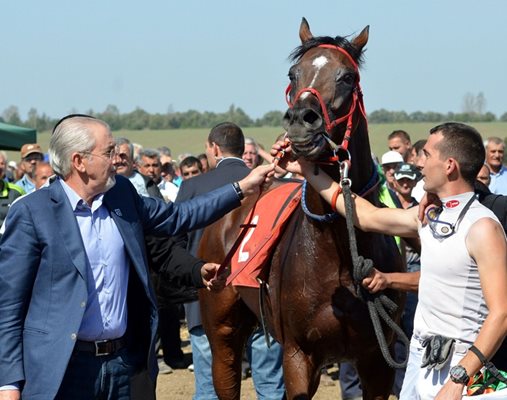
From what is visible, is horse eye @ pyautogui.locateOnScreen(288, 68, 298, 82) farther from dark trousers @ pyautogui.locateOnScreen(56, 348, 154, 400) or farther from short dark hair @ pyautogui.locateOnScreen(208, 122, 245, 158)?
short dark hair @ pyautogui.locateOnScreen(208, 122, 245, 158)

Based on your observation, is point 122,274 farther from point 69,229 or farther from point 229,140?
point 229,140

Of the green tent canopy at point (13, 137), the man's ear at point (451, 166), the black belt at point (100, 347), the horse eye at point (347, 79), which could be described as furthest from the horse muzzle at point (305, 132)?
the green tent canopy at point (13, 137)

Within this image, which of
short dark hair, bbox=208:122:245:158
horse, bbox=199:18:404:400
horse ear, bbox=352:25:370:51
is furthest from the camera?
short dark hair, bbox=208:122:245:158

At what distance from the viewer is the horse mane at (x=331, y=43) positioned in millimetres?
5395

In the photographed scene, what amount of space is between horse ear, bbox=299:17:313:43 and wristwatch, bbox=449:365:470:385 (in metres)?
2.45

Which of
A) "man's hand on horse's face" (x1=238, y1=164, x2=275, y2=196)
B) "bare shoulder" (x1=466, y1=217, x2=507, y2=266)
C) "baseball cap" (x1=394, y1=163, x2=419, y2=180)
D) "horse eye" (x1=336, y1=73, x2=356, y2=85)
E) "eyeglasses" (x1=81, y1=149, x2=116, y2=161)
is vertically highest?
"horse eye" (x1=336, y1=73, x2=356, y2=85)

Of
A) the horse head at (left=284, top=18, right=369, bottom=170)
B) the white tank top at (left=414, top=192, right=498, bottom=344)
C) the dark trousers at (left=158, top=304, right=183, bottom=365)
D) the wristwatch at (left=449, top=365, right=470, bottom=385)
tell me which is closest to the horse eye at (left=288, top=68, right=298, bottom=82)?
the horse head at (left=284, top=18, right=369, bottom=170)

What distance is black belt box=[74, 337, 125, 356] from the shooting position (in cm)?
434

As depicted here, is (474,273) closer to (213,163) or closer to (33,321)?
(33,321)

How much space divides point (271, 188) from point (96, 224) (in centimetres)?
286

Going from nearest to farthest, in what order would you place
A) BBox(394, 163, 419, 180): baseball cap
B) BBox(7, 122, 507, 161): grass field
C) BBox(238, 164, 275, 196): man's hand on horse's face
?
1. BBox(238, 164, 275, 196): man's hand on horse's face
2. BBox(394, 163, 419, 180): baseball cap
3. BBox(7, 122, 507, 161): grass field

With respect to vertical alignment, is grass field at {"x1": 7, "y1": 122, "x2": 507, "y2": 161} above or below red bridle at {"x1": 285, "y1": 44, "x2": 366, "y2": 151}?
below

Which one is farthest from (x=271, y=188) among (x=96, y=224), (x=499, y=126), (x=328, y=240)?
(x=499, y=126)

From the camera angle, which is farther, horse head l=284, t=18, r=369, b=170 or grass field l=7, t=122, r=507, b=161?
grass field l=7, t=122, r=507, b=161
